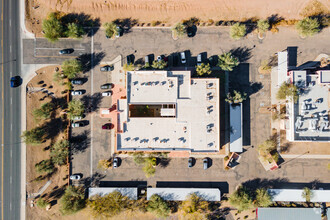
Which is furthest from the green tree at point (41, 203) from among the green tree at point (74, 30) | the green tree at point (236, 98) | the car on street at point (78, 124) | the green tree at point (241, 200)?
the green tree at point (236, 98)

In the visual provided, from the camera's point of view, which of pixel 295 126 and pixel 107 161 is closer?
pixel 295 126

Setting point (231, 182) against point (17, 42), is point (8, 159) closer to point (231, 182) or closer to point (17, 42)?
point (17, 42)

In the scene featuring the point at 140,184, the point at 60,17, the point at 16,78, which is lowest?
the point at 140,184

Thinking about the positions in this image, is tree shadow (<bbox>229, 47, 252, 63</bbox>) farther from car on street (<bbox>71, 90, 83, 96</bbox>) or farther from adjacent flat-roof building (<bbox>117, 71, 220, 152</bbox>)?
car on street (<bbox>71, 90, 83, 96</bbox>)

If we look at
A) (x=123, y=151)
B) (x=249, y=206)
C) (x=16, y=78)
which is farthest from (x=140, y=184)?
(x=16, y=78)

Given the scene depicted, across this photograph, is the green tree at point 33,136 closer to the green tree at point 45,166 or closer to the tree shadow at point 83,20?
the green tree at point 45,166

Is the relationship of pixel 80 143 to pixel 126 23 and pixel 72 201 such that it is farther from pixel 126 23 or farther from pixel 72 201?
pixel 126 23
